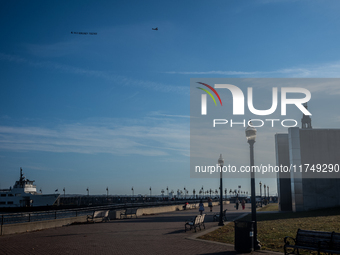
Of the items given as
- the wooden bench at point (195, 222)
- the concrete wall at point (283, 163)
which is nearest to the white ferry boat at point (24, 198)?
the concrete wall at point (283, 163)

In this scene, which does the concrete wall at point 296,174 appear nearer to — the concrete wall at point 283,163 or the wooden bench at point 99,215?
the concrete wall at point 283,163

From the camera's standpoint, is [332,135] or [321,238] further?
[332,135]

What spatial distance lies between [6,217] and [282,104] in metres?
24.4

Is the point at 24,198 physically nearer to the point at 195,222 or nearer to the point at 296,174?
Answer: the point at 296,174

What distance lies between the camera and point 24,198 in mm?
93500

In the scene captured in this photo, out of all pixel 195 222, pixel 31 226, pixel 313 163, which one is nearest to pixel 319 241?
pixel 195 222

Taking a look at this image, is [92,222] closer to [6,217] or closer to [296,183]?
[6,217]

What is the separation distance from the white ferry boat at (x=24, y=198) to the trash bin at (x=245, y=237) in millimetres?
91289

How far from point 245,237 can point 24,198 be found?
310 ft

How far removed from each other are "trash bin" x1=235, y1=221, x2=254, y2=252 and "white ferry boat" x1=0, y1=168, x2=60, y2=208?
91.3 meters

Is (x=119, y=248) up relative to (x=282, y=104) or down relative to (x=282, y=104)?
down

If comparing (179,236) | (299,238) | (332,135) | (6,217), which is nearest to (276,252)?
(299,238)

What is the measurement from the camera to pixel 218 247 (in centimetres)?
1332

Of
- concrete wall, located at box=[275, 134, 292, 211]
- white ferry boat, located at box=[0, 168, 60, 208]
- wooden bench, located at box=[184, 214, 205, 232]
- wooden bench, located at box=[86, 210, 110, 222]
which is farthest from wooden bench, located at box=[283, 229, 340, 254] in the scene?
Answer: white ferry boat, located at box=[0, 168, 60, 208]
